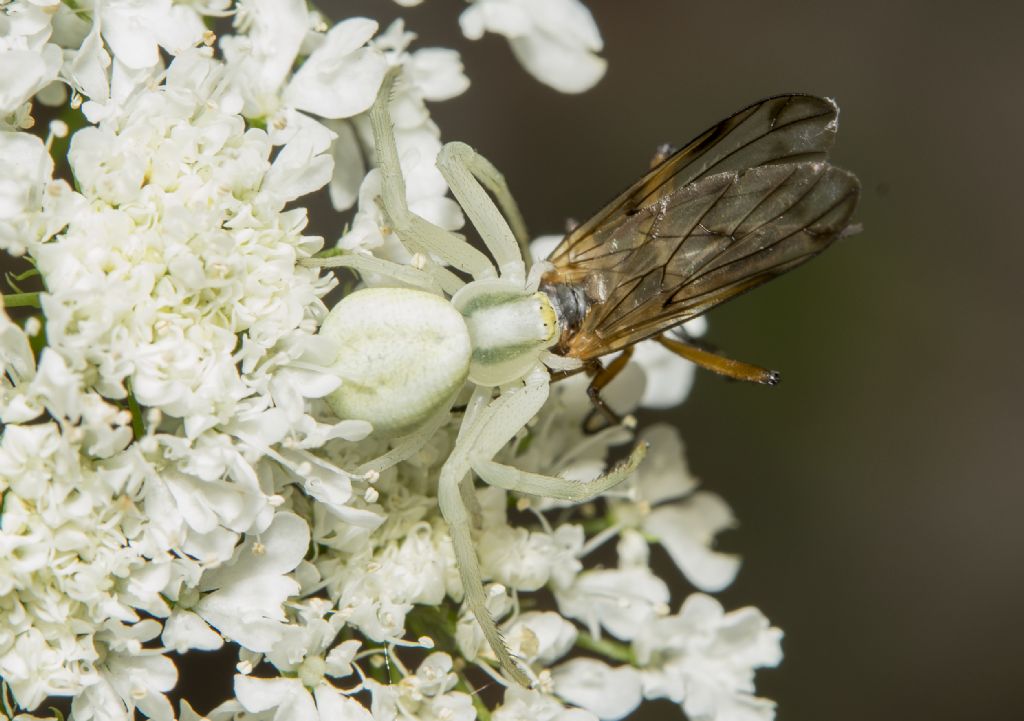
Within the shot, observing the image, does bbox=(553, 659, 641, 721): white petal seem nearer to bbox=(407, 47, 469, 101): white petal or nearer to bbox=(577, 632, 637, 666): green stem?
bbox=(577, 632, 637, 666): green stem

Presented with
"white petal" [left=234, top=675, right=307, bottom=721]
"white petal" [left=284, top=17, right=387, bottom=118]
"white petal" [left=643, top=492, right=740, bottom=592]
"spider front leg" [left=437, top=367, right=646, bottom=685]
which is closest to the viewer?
"white petal" [left=234, top=675, right=307, bottom=721]

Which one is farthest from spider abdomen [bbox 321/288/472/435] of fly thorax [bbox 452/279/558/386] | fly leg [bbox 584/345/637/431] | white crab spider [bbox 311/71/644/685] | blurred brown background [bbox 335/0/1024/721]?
blurred brown background [bbox 335/0/1024/721]

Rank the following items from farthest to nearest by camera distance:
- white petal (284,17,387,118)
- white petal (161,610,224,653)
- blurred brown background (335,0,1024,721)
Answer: blurred brown background (335,0,1024,721)
white petal (284,17,387,118)
white petal (161,610,224,653)

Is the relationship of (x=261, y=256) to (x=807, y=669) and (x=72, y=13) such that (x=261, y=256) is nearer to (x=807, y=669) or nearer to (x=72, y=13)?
(x=72, y=13)

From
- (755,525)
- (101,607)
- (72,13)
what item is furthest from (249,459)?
(755,525)

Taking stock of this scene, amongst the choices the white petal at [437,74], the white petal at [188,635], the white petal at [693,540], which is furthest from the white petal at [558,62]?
the white petal at [188,635]

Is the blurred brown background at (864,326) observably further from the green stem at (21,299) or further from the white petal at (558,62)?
the green stem at (21,299)

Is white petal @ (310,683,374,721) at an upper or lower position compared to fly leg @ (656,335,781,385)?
lower
